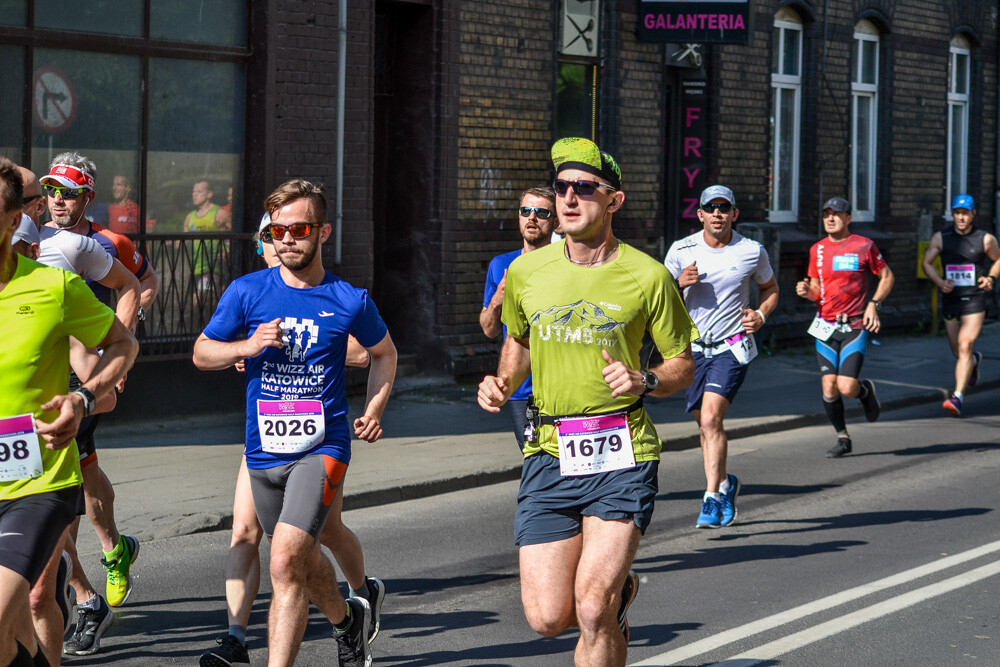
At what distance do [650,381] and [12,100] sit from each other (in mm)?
7818

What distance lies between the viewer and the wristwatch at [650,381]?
4848mm

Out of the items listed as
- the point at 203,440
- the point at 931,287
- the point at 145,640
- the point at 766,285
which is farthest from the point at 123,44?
the point at 931,287

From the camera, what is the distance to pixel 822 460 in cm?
1132

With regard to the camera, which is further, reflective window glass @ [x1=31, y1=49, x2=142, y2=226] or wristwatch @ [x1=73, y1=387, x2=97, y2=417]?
reflective window glass @ [x1=31, y1=49, x2=142, y2=226]

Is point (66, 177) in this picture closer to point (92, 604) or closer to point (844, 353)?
point (92, 604)

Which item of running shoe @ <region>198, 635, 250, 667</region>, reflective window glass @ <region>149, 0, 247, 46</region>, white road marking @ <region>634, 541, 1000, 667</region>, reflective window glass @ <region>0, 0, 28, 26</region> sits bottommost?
white road marking @ <region>634, 541, 1000, 667</region>

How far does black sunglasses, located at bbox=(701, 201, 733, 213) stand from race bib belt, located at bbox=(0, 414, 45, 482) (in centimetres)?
525

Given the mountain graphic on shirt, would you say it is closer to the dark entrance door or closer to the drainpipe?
the drainpipe

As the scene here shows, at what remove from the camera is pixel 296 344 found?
17.3ft

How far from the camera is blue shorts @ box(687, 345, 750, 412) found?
8.63 metres

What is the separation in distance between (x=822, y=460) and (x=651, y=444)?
669 cm

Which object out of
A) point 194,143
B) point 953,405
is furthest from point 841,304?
point 194,143

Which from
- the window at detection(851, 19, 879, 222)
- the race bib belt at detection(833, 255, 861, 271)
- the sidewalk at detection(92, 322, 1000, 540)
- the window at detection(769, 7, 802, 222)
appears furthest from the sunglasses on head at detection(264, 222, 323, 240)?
the window at detection(851, 19, 879, 222)

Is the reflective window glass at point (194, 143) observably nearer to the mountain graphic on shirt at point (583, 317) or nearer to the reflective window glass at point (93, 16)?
the reflective window glass at point (93, 16)
